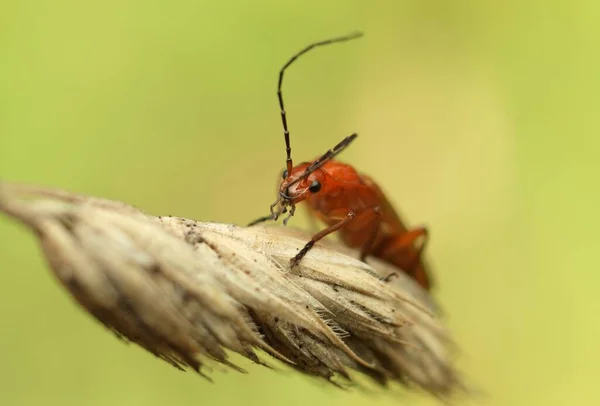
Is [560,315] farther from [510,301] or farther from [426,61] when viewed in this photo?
[426,61]

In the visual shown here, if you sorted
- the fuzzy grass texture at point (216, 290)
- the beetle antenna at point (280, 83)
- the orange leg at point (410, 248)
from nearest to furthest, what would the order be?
the fuzzy grass texture at point (216, 290) → the beetle antenna at point (280, 83) → the orange leg at point (410, 248)

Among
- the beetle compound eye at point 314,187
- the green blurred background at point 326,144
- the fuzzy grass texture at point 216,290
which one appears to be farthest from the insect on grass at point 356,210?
the green blurred background at point 326,144

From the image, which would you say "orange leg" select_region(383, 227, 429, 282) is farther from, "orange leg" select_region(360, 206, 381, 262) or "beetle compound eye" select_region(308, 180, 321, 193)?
"beetle compound eye" select_region(308, 180, 321, 193)

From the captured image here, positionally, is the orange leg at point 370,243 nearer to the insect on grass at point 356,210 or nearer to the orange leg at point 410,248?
the insect on grass at point 356,210

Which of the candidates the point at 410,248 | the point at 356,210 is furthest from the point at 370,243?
the point at 410,248

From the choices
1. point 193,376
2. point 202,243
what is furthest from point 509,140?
point 202,243
